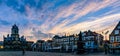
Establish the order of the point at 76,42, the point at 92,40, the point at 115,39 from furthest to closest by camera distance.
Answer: the point at 76,42, the point at 92,40, the point at 115,39

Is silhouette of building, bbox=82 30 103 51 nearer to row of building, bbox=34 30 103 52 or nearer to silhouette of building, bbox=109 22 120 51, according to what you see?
row of building, bbox=34 30 103 52

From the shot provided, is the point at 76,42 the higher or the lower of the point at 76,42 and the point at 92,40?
the lower

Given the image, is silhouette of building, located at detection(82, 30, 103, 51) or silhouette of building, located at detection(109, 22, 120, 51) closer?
silhouette of building, located at detection(109, 22, 120, 51)

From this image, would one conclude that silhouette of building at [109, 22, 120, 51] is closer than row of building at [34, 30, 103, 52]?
Yes

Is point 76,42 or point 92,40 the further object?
point 76,42

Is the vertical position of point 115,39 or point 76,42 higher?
point 115,39

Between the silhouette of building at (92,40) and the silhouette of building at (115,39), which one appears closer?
the silhouette of building at (115,39)

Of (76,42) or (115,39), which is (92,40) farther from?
(115,39)

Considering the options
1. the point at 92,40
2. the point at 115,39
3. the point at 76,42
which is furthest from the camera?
the point at 76,42

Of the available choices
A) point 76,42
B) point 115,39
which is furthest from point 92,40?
point 115,39

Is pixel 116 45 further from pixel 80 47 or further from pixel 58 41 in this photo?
pixel 58 41

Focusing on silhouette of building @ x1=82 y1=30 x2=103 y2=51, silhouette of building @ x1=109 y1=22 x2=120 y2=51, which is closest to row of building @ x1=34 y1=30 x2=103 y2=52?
silhouette of building @ x1=82 y1=30 x2=103 y2=51

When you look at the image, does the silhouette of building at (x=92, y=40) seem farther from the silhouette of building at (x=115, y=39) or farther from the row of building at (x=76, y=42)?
the silhouette of building at (x=115, y=39)

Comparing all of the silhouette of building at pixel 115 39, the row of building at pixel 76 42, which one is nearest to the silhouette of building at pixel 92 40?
the row of building at pixel 76 42
